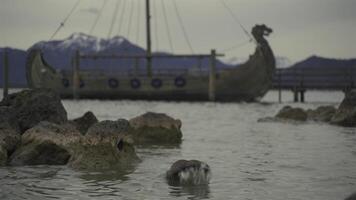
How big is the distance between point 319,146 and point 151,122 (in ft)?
13.7

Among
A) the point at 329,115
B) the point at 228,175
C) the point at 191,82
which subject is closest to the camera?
the point at 228,175

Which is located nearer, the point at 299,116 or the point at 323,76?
the point at 299,116

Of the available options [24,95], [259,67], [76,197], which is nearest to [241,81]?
[259,67]

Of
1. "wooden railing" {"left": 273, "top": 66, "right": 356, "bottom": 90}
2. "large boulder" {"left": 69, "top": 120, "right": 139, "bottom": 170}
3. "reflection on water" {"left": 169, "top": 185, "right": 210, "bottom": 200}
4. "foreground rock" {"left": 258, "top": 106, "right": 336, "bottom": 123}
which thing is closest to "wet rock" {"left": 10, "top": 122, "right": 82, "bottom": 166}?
"large boulder" {"left": 69, "top": 120, "right": 139, "bottom": 170}

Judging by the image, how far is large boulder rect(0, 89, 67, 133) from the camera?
43.6 ft

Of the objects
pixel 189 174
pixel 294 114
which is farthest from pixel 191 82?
pixel 189 174

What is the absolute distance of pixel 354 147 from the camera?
1467 centimetres

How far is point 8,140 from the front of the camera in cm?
1158

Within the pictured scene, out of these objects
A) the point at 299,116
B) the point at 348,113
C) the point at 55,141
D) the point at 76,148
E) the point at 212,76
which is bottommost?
the point at 76,148

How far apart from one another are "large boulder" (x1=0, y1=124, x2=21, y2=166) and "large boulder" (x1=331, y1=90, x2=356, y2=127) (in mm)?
12827

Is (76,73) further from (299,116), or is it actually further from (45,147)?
(45,147)

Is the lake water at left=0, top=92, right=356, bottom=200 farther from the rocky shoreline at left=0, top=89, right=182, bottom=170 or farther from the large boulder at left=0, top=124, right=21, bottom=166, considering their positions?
the large boulder at left=0, top=124, right=21, bottom=166

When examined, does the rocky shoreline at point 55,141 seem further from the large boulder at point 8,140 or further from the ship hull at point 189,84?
the ship hull at point 189,84

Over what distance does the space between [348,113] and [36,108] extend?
1208 cm
